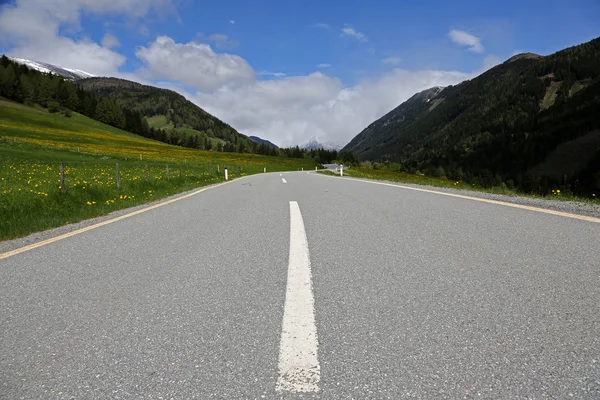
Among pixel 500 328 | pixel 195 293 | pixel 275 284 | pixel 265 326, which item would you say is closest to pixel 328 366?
pixel 265 326

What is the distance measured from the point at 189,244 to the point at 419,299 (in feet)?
10.8

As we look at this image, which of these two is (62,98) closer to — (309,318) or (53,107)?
(53,107)

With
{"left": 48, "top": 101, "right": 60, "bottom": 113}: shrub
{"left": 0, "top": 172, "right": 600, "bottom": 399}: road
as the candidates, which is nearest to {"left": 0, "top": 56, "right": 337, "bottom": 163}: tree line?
{"left": 48, "top": 101, "right": 60, "bottom": 113}: shrub

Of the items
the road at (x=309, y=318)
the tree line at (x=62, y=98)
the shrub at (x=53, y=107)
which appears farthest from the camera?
the tree line at (x=62, y=98)

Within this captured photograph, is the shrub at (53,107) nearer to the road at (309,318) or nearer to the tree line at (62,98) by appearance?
the tree line at (62,98)

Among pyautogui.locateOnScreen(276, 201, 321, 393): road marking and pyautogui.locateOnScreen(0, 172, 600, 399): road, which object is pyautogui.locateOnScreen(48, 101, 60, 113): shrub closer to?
pyautogui.locateOnScreen(0, 172, 600, 399): road

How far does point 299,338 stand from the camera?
2.13 meters

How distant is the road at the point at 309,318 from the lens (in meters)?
1.72

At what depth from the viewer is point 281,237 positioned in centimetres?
510

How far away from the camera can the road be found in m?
1.72

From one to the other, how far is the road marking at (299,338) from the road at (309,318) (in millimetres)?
11

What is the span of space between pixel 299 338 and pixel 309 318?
0.28m

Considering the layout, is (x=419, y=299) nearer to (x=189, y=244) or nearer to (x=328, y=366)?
(x=328, y=366)

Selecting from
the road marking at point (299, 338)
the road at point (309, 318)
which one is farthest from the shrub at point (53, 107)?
the road marking at point (299, 338)
